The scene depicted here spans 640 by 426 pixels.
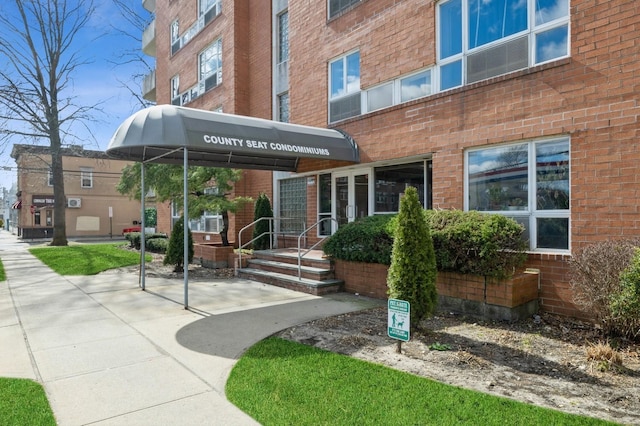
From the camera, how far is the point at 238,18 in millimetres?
15742

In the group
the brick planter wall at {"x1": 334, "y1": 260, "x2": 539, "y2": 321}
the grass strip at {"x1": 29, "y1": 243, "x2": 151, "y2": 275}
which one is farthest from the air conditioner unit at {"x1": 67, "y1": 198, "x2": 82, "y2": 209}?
the brick planter wall at {"x1": 334, "y1": 260, "x2": 539, "y2": 321}

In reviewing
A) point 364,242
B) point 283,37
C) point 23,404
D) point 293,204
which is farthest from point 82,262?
point 23,404

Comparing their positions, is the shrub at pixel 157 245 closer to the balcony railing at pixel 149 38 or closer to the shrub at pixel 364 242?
the shrub at pixel 364 242

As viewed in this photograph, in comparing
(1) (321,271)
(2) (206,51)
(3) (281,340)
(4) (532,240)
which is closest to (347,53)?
(1) (321,271)

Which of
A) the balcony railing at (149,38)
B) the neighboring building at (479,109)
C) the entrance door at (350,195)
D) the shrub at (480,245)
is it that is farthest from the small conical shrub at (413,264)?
the balcony railing at (149,38)

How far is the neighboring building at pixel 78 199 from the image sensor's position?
3744cm

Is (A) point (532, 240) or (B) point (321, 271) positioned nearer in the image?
(A) point (532, 240)

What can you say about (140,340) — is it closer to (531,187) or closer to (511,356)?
(511,356)

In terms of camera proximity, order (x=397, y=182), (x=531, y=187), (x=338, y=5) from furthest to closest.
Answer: (x=338, y=5), (x=397, y=182), (x=531, y=187)

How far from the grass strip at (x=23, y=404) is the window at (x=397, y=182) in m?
7.63

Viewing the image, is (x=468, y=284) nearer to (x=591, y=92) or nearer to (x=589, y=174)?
(x=589, y=174)

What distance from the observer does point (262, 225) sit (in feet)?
43.2

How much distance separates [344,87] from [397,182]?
3.09 meters

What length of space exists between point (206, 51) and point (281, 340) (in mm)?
16017
